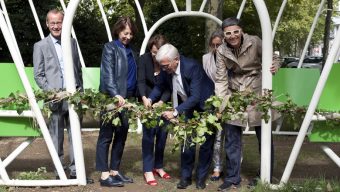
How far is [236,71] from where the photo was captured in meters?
4.54

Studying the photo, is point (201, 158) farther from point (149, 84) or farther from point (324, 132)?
point (324, 132)

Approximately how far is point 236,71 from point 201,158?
0.89 meters

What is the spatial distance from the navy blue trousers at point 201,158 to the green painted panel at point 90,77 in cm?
279

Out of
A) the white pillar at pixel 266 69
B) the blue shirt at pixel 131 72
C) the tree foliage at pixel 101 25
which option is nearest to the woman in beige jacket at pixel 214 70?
the white pillar at pixel 266 69

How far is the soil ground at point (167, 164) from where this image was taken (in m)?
4.93

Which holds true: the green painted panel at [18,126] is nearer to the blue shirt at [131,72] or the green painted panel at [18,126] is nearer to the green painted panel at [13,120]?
the green painted panel at [13,120]

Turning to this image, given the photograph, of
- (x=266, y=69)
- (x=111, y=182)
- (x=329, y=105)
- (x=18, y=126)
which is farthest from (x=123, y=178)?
(x=329, y=105)

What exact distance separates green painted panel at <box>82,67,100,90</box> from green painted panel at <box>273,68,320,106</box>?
8.30 feet

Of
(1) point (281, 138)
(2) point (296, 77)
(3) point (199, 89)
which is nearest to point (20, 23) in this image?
(1) point (281, 138)

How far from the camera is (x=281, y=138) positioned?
7898mm

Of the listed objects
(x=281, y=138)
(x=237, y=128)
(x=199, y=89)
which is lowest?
(x=281, y=138)

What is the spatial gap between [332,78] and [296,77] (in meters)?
1.93

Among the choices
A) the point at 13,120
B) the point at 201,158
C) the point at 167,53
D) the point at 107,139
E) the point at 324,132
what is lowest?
the point at 201,158

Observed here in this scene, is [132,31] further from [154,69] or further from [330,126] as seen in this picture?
[330,126]
